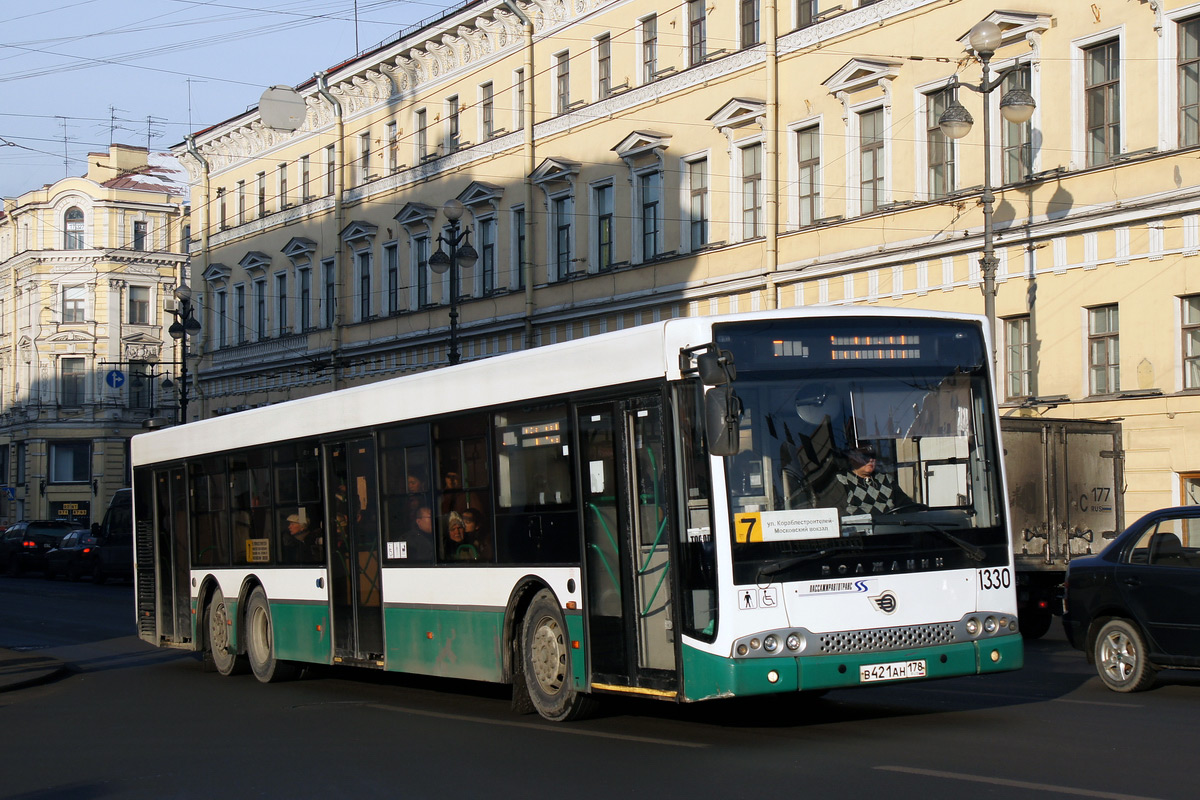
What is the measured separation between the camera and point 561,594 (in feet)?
37.8

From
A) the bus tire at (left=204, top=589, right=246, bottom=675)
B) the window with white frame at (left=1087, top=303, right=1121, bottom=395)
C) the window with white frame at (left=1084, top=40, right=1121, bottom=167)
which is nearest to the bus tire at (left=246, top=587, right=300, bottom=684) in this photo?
the bus tire at (left=204, top=589, right=246, bottom=675)

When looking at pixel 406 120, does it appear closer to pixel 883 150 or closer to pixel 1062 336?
pixel 883 150


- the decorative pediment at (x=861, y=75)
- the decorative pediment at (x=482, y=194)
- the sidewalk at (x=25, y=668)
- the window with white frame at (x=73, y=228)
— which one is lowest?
the sidewalk at (x=25, y=668)

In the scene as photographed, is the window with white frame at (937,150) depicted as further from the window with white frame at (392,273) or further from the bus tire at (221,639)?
the window with white frame at (392,273)

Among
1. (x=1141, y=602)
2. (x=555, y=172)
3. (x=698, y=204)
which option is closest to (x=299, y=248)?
(x=555, y=172)

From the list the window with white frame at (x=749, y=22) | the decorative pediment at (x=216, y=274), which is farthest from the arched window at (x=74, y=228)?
the window with white frame at (x=749, y=22)

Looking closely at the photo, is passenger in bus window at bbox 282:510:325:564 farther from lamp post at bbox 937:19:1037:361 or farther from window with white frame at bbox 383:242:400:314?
window with white frame at bbox 383:242:400:314

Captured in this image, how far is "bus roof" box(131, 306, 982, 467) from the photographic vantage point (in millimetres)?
10453

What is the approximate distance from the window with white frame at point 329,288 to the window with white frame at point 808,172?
21486mm

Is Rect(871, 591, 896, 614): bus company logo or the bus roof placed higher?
the bus roof

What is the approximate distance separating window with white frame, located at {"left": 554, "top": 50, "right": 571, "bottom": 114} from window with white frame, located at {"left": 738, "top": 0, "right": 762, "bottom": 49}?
22.0 ft

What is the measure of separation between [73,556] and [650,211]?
21.2m

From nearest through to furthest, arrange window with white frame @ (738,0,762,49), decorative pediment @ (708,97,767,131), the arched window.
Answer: decorative pediment @ (708,97,767,131) → window with white frame @ (738,0,762,49) → the arched window

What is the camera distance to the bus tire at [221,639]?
57.8ft
